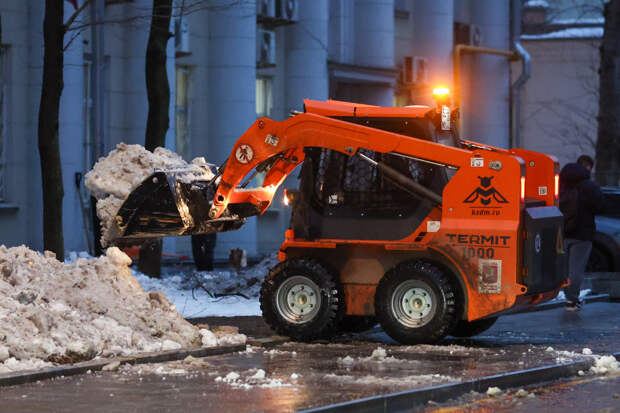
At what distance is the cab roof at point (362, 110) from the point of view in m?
14.0

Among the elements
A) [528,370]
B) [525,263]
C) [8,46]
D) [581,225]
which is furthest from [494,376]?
[8,46]

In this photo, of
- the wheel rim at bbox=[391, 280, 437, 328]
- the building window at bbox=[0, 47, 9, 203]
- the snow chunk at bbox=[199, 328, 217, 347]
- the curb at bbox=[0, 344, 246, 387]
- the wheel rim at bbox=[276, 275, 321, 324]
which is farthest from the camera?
the building window at bbox=[0, 47, 9, 203]

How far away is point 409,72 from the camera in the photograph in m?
36.0

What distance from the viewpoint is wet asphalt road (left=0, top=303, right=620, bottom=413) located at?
31.0 feet

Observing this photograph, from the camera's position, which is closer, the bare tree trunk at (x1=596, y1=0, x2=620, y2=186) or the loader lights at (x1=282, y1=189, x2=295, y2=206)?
the loader lights at (x1=282, y1=189, x2=295, y2=206)

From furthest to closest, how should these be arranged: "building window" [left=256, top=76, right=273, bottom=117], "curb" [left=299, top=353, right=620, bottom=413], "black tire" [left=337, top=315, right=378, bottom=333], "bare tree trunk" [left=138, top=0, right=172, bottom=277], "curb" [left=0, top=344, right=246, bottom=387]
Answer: "building window" [left=256, top=76, right=273, bottom=117], "bare tree trunk" [left=138, top=0, right=172, bottom=277], "black tire" [left=337, top=315, right=378, bottom=333], "curb" [left=0, top=344, right=246, bottom=387], "curb" [left=299, top=353, right=620, bottom=413]

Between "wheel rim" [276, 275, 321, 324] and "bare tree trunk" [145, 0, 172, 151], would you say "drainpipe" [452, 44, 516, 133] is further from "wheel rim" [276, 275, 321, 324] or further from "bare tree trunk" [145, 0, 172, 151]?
"wheel rim" [276, 275, 321, 324]

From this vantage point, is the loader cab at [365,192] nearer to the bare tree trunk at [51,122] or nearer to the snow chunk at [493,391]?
the snow chunk at [493,391]

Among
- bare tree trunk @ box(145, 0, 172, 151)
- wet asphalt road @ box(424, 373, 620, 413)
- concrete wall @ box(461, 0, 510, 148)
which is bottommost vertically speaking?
wet asphalt road @ box(424, 373, 620, 413)

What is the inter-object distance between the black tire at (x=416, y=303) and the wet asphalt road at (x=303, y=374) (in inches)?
6.9

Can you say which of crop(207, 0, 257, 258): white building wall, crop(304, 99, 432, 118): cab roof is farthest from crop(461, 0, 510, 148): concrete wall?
crop(304, 99, 432, 118): cab roof

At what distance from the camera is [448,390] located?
10.2 metres

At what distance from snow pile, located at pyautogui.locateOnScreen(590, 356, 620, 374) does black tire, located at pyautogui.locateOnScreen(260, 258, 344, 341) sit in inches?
115

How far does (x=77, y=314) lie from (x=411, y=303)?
3.56 meters
